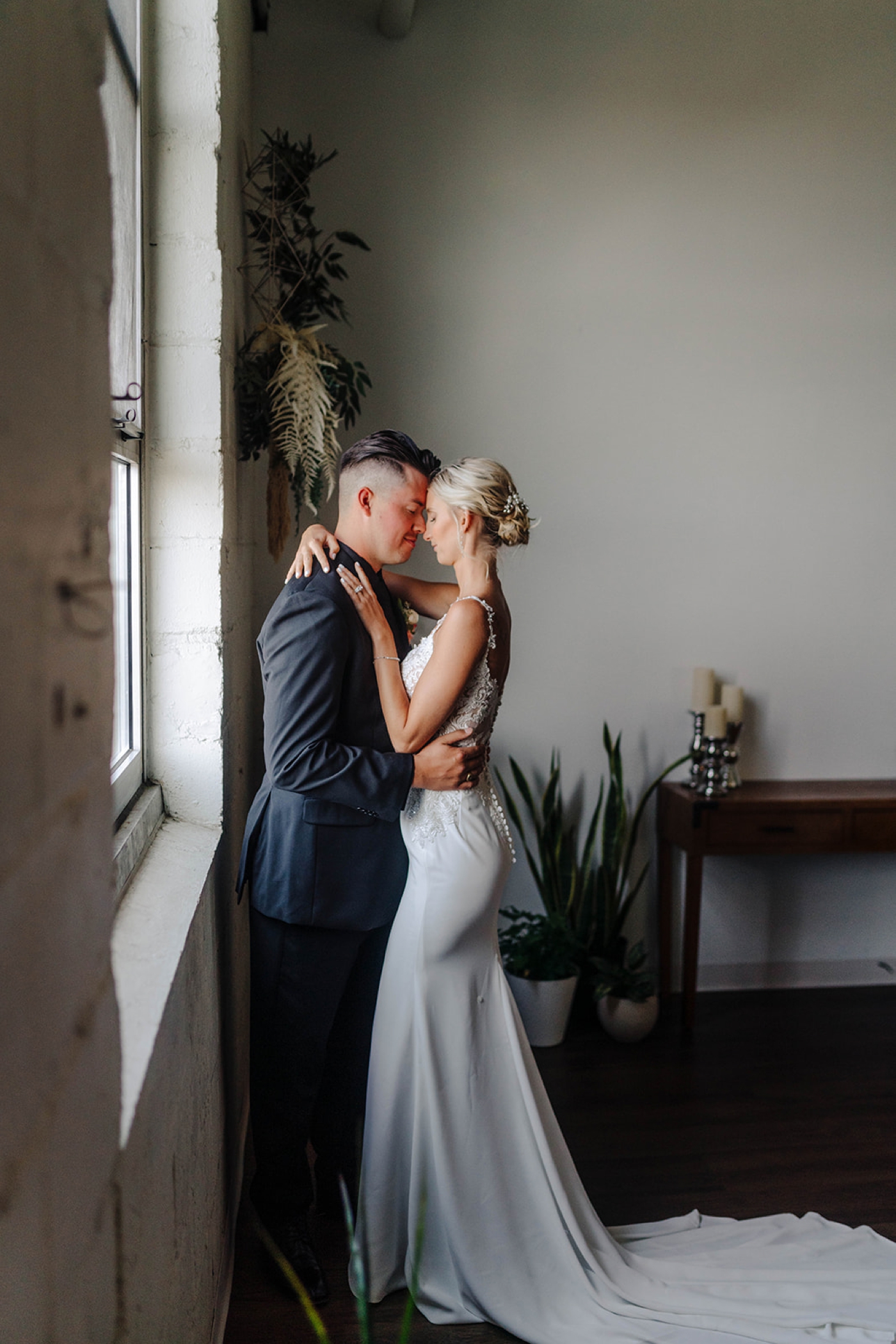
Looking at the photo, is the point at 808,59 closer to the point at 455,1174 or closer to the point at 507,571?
the point at 507,571

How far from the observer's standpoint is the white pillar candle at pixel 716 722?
3.67 meters

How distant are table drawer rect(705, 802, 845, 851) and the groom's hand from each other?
1.66 m

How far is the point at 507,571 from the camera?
3717 millimetres

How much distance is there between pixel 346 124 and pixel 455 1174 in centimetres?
330

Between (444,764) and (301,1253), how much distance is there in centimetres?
112

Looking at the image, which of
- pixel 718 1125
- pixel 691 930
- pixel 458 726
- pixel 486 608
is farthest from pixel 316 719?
pixel 691 930

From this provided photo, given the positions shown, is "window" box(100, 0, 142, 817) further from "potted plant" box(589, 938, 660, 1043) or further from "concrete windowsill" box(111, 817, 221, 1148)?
"potted plant" box(589, 938, 660, 1043)

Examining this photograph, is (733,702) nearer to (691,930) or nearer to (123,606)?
(691,930)

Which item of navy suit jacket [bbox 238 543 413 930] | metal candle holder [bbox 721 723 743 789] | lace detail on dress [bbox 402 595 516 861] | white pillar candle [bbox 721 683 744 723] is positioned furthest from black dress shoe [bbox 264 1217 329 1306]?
white pillar candle [bbox 721 683 744 723]

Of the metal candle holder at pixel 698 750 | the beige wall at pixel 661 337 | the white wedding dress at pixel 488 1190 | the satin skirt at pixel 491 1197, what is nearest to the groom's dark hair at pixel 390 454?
the white wedding dress at pixel 488 1190

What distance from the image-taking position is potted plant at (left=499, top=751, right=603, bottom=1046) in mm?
3387

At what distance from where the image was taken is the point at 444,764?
7.12 ft

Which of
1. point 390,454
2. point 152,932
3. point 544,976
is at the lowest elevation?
point 544,976

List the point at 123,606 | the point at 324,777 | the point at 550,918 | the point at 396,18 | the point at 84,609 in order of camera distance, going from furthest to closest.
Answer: the point at 550,918
the point at 396,18
the point at 324,777
the point at 123,606
the point at 84,609
